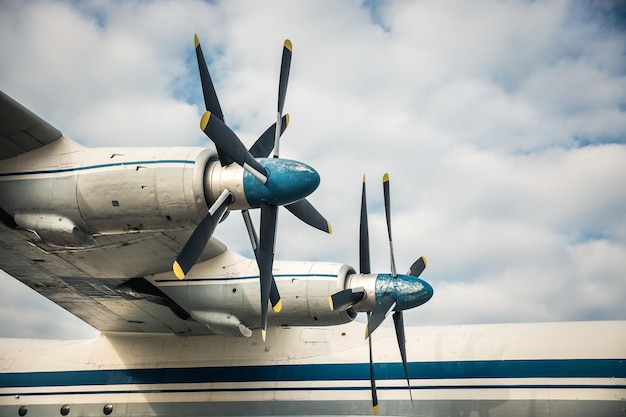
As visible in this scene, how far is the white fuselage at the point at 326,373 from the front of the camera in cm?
1123

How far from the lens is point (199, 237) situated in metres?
8.41

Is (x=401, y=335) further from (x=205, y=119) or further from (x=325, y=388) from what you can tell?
Result: (x=205, y=119)

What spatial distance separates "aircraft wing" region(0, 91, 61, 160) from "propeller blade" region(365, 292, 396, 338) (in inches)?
216

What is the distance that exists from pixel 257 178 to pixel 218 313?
12.2ft

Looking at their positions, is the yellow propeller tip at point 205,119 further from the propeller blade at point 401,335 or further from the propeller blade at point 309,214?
the propeller blade at point 401,335

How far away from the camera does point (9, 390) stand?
556 inches

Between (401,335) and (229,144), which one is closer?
(229,144)

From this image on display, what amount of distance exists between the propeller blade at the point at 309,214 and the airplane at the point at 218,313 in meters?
0.02

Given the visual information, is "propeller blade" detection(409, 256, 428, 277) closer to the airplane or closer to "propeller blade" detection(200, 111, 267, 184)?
the airplane

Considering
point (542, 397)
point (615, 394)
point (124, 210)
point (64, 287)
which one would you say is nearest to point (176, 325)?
point (64, 287)

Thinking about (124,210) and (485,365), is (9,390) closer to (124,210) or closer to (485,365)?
(124,210)

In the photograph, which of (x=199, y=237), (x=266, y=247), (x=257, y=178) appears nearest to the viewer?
(x=199, y=237)

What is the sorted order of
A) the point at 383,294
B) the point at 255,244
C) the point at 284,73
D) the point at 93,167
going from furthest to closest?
the point at 383,294 → the point at 255,244 → the point at 284,73 → the point at 93,167

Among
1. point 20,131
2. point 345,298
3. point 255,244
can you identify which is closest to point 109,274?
point 255,244
